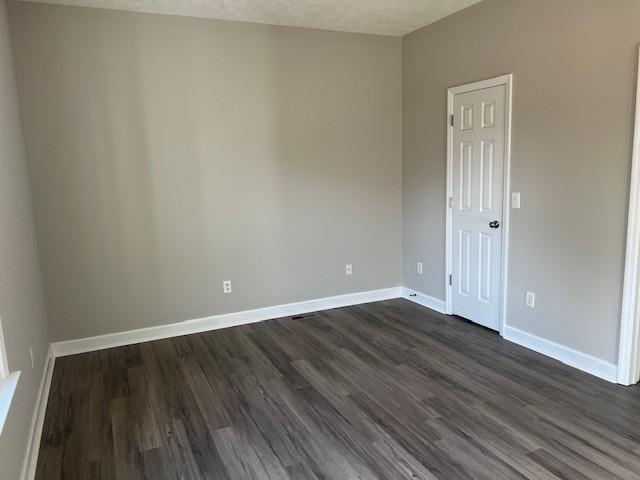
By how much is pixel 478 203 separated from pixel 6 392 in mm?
3497

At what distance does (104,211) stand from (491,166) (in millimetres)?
3228

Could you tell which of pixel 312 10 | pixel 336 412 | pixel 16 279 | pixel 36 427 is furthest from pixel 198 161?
pixel 336 412

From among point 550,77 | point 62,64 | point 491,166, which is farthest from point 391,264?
point 62,64

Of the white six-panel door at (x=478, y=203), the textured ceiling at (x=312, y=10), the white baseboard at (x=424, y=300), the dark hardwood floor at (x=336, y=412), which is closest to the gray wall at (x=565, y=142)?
the white six-panel door at (x=478, y=203)

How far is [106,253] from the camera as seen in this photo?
12.4 ft

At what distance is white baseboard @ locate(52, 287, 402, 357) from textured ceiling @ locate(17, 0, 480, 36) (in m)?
2.64

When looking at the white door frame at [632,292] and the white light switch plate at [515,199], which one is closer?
the white door frame at [632,292]

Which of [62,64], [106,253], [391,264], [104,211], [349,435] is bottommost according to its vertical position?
[349,435]

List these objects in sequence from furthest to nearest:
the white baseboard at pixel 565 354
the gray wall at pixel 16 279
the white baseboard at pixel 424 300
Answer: the white baseboard at pixel 424 300 → the white baseboard at pixel 565 354 → the gray wall at pixel 16 279

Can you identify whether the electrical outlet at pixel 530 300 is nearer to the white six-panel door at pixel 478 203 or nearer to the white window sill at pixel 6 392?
the white six-panel door at pixel 478 203

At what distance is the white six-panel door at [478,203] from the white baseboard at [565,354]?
0.22 meters

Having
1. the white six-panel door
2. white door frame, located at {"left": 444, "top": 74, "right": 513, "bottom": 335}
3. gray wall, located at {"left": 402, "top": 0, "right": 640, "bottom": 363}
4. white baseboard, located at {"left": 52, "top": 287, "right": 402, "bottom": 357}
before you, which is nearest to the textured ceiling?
gray wall, located at {"left": 402, "top": 0, "right": 640, "bottom": 363}

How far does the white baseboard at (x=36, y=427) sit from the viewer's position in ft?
7.11

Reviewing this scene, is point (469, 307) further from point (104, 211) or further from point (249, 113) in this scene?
point (104, 211)
